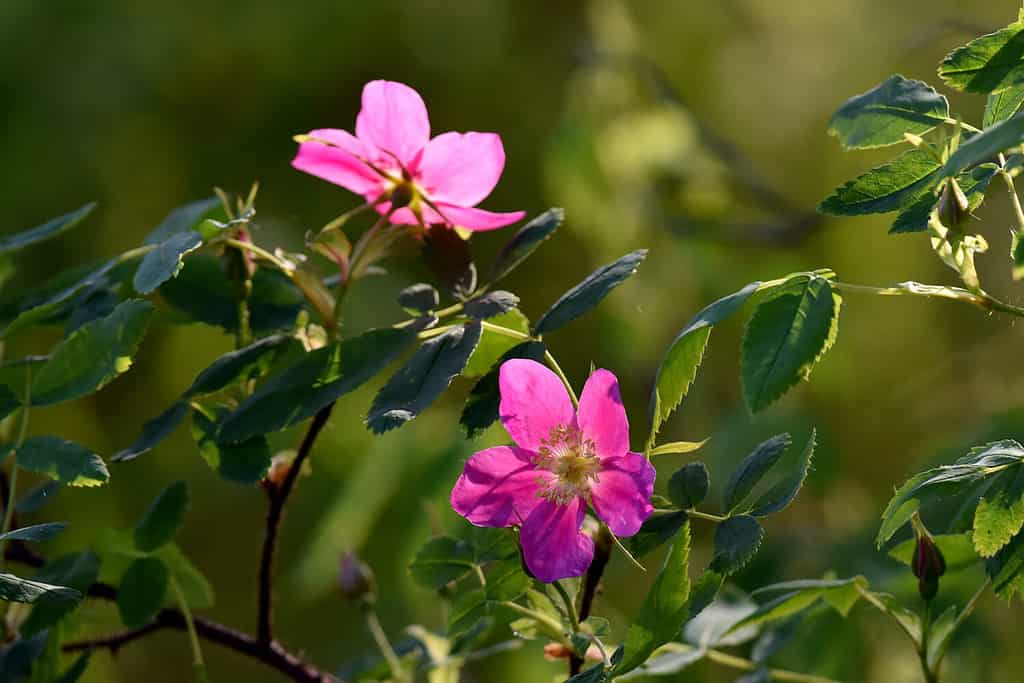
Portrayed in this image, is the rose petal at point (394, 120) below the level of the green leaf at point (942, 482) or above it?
above

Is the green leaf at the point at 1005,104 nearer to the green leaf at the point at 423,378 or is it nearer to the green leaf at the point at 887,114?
the green leaf at the point at 887,114

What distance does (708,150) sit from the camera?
1200 mm

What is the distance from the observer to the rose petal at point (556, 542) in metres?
0.32

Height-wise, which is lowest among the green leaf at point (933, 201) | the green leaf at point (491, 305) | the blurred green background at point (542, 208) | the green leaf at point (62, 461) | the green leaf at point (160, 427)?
the blurred green background at point (542, 208)

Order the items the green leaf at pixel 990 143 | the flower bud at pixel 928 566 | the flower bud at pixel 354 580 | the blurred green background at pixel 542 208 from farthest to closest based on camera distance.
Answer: the blurred green background at pixel 542 208
the flower bud at pixel 354 580
the flower bud at pixel 928 566
the green leaf at pixel 990 143

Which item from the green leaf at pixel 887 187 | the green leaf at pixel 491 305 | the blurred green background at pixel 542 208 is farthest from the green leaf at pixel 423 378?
the blurred green background at pixel 542 208

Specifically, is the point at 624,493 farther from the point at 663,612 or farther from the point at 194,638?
the point at 194,638

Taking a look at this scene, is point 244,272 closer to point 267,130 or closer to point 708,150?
point 708,150

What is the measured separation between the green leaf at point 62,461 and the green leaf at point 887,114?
25 centimetres

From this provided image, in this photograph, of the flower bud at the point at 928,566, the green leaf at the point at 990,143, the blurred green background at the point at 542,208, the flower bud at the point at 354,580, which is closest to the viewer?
the green leaf at the point at 990,143

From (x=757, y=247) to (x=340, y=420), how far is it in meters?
0.43

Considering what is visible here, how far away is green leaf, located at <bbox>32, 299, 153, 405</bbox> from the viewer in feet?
1.25

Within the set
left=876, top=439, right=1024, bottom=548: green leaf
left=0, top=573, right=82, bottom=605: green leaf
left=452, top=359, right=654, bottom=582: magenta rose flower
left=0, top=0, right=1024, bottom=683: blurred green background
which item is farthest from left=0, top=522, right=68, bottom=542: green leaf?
left=0, top=0, right=1024, bottom=683: blurred green background

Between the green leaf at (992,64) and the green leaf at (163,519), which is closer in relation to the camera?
the green leaf at (992,64)
